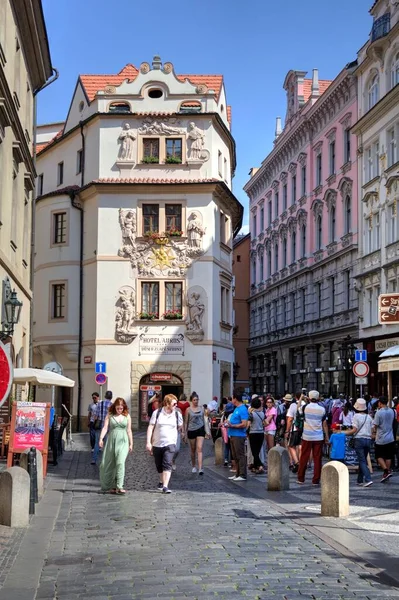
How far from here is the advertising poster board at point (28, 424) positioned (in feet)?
57.6

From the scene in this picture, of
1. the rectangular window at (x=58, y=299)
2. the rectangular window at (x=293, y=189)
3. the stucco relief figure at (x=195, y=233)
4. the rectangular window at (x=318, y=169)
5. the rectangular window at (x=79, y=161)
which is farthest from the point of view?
the rectangular window at (x=293, y=189)

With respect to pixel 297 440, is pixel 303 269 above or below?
above

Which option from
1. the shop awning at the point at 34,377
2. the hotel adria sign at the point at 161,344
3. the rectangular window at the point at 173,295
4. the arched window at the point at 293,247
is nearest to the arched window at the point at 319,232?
the arched window at the point at 293,247

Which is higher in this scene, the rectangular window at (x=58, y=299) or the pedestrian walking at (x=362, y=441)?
the rectangular window at (x=58, y=299)

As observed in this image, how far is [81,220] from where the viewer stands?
147 feet

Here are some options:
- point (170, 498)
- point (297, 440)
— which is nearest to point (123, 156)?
point (297, 440)

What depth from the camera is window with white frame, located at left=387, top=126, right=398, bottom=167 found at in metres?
43.0

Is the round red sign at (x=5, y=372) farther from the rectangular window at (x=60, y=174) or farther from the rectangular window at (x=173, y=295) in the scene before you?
the rectangular window at (x=60, y=174)

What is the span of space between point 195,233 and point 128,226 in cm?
308

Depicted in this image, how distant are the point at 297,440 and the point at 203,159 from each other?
943 inches

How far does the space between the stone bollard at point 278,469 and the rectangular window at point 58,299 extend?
28872 millimetres

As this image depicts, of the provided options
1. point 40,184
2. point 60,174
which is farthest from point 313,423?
point 40,184

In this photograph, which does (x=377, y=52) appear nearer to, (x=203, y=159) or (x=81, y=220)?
(x=203, y=159)

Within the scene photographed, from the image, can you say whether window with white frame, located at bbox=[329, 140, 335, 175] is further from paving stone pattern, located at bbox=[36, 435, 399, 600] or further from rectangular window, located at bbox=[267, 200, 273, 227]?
paving stone pattern, located at bbox=[36, 435, 399, 600]
